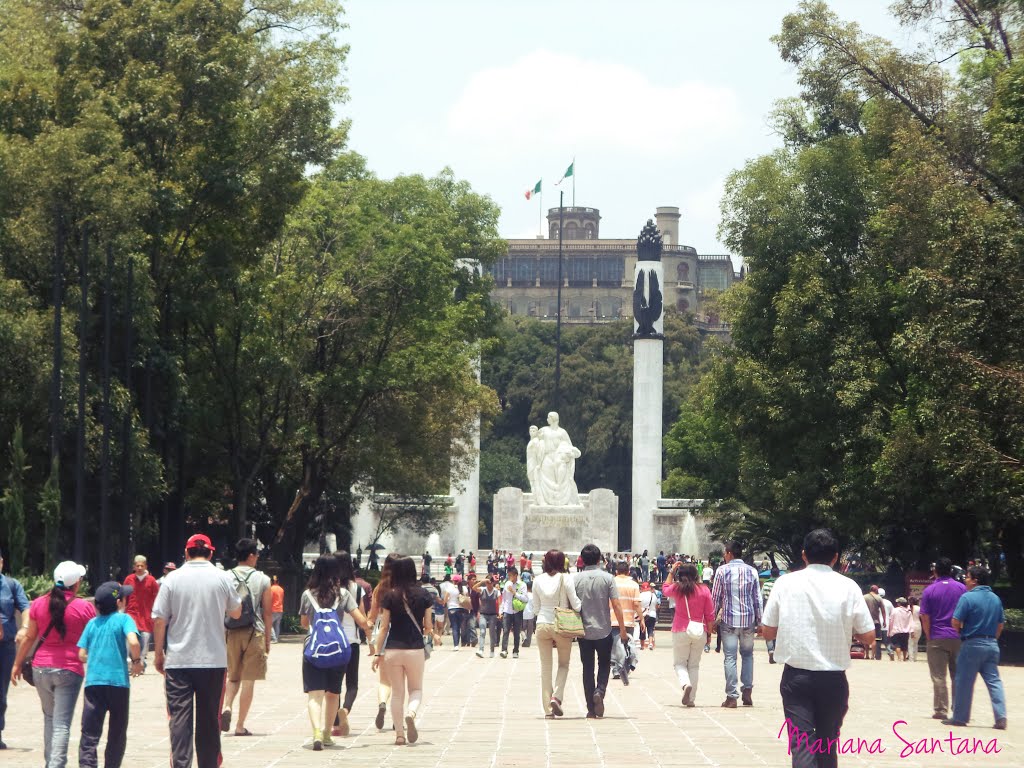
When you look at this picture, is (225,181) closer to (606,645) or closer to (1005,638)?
(1005,638)

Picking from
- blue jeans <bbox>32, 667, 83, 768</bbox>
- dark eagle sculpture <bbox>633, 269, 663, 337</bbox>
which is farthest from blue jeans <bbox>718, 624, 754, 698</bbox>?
dark eagle sculpture <bbox>633, 269, 663, 337</bbox>

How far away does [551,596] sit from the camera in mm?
13383

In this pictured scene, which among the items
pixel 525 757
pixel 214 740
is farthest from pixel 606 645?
pixel 214 740

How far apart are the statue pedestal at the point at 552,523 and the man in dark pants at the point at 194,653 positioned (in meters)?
46.3

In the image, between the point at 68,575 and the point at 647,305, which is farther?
the point at 647,305

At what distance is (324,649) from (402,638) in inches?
28.7

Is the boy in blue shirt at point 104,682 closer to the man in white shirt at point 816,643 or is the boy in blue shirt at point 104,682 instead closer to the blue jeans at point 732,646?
the man in white shirt at point 816,643

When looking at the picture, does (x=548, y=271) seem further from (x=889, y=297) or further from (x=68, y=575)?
(x=68, y=575)

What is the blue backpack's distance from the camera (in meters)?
11.2

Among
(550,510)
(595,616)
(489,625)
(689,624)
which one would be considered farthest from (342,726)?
(550,510)

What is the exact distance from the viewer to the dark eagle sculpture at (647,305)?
2383 inches

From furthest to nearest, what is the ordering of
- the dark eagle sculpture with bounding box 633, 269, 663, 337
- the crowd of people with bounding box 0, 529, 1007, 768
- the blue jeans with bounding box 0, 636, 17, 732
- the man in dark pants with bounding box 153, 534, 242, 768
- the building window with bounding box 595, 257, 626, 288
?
the building window with bounding box 595, 257, 626, 288 → the dark eagle sculpture with bounding box 633, 269, 663, 337 → the blue jeans with bounding box 0, 636, 17, 732 → the man in dark pants with bounding box 153, 534, 242, 768 → the crowd of people with bounding box 0, 529, 1007, 768
